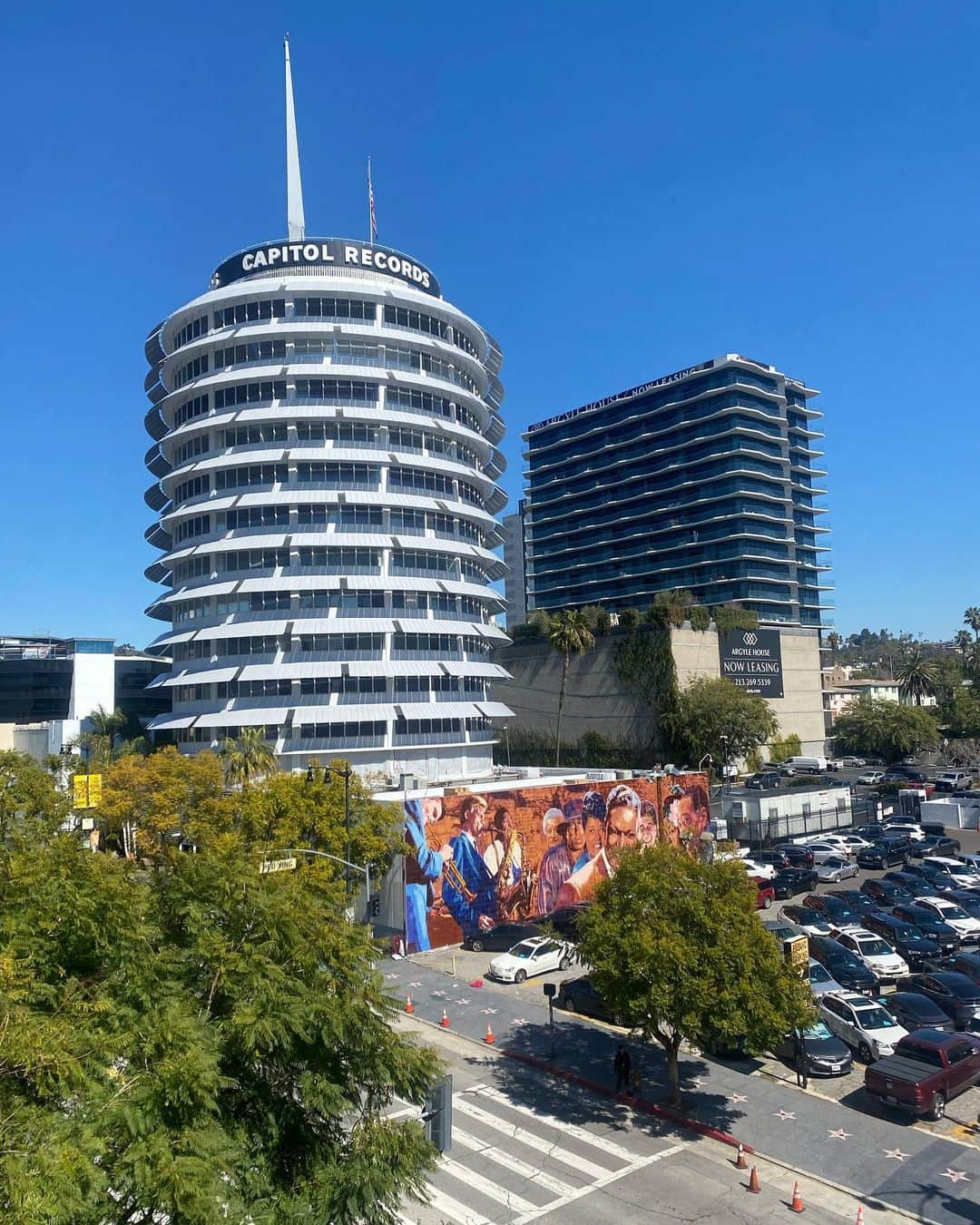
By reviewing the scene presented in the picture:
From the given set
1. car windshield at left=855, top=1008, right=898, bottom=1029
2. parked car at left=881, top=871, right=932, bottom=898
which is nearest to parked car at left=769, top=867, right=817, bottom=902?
parked car at left=881, top=871, right=932, bottom=898

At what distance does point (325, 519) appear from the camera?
67688 millimetres

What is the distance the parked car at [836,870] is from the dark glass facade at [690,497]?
7959cm

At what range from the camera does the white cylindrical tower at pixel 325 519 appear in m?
65.0

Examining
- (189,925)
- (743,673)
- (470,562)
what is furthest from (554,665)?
(189,925)

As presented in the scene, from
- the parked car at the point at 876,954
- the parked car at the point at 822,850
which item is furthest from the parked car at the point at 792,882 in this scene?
the parked car at the point at 876,954

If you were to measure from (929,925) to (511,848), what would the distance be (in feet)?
67.7

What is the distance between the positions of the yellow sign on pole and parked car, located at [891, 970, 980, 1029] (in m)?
41.2

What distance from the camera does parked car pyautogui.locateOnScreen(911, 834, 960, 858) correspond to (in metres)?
60.7

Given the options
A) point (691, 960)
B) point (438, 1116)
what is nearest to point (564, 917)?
point (691, 960)

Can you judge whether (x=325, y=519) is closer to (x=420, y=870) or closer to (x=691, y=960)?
(x=420, y=870)

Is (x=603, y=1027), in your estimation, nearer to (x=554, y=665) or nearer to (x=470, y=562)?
(x=470, y=562)

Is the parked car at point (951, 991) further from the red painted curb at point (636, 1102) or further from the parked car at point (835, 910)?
the red painted curb at point (636, 1102)

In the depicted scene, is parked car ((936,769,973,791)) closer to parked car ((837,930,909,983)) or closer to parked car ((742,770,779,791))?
parked car ((742,770,779,791))

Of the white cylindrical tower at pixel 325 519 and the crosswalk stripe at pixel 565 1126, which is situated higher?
the white cylindrical tower at pixel 325 519
